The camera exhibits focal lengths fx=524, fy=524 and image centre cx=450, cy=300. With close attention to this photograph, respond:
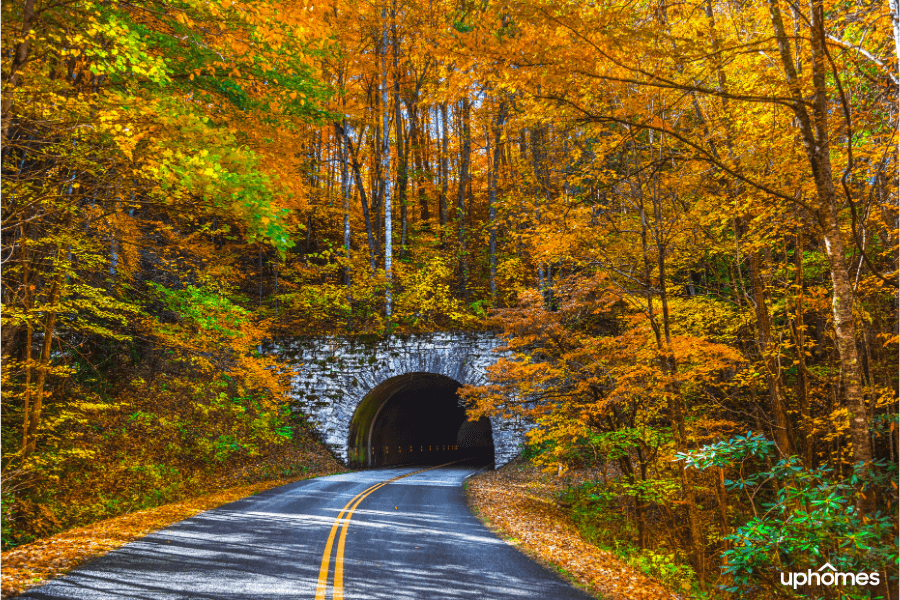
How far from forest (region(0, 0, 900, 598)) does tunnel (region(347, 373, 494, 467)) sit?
7.44 ft

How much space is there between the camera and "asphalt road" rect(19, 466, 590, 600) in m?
5.26

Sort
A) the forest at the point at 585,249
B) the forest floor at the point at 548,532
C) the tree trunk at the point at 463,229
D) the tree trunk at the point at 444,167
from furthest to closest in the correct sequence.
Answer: the tree trunk at the point at 444,167 → the tree trunk at the point at 463,229 → the forest floor at the point at 548,532 → the forest at the point at 585,249

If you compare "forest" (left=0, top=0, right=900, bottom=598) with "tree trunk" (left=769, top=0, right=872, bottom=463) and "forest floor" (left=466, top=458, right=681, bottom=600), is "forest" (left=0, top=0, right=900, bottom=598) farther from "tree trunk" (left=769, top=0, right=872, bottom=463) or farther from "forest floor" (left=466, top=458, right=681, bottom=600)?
"forest floor" (left=466, top=458, right=681, bottom=600)

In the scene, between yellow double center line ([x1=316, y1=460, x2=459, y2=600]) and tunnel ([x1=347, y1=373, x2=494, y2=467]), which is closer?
yellow double center line ([x1=316, y1=460, x2=459, y2=600])

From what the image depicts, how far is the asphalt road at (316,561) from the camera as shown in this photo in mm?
5258

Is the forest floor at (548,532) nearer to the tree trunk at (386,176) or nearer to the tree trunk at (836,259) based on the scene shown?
the tree trunk at (836,259)

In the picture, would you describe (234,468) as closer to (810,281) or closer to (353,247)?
(353,247)

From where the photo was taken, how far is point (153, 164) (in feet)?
21.3

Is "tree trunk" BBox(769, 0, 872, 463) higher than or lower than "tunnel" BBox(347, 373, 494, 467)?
higher

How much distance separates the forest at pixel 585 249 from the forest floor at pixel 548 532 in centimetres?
101

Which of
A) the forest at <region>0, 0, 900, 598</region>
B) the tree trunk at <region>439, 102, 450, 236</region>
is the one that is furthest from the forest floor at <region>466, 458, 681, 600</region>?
the tree trunk at <region>439, 102, 450, 236</region>

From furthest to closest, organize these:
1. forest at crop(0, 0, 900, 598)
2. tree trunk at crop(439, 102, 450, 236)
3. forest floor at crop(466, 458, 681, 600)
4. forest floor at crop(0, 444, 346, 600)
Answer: tree trunk at crop(439, 102, 450, 236)
forest floor at crop(466, 458, 681, 600)
forest floor at crop(0, 444, 346, 600)
forest at crop(0, 0, 900, 598)

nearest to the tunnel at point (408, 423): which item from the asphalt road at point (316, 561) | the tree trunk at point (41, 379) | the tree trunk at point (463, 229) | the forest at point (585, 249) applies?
the forest at point (585, 249)

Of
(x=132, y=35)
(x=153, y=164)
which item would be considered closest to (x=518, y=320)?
(x=153, y=164)
